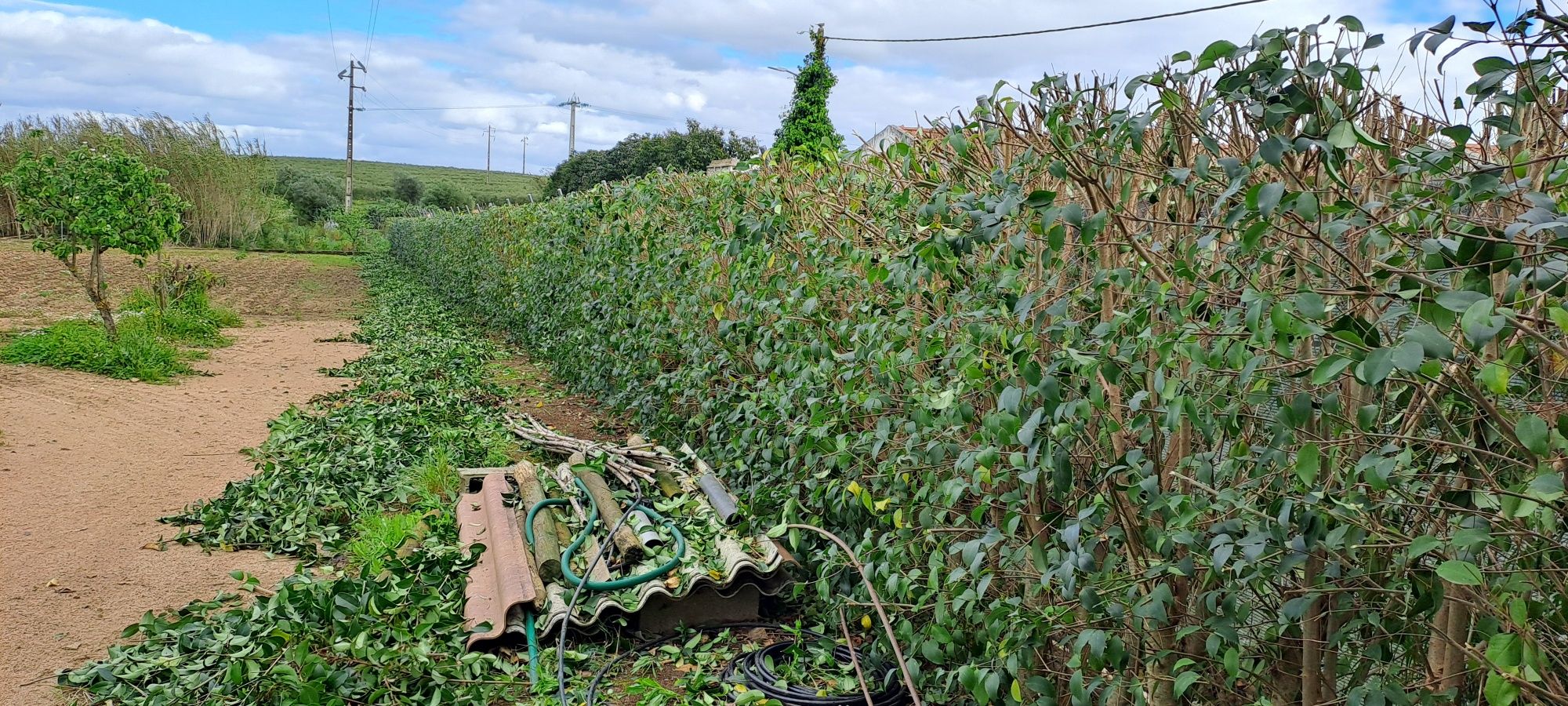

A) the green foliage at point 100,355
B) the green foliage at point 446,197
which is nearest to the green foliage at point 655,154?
the green foliage at point 446,197

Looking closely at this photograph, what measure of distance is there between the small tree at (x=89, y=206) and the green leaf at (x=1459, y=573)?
12379 mm

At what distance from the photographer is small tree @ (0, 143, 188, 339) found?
1061 centimetres

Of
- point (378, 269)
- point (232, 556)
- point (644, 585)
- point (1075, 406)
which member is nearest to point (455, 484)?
point (232, 556)

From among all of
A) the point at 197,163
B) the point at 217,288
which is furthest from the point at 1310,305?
the point at 197,163

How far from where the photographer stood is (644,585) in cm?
415

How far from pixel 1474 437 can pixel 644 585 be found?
10.2 ft

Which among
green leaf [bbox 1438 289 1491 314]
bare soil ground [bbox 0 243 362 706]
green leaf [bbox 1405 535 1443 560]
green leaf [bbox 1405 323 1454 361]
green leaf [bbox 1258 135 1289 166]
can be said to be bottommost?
bare soil ground [bbox 0 243 362 706]

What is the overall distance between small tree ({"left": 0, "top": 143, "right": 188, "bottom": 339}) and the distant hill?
61912 mm

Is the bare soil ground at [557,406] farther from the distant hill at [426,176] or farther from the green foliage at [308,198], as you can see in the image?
the distant hill at [426,176]

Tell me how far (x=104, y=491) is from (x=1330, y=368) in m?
6.74

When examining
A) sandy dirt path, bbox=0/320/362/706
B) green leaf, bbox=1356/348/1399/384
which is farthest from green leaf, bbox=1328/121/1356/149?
sandy dirt path, bbox=0/320/362/706

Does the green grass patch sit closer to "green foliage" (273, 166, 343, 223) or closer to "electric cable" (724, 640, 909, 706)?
"electric cable" (724, 640, 909, 706)

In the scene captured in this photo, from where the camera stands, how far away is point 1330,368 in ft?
4.37

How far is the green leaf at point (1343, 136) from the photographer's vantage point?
143 cm
